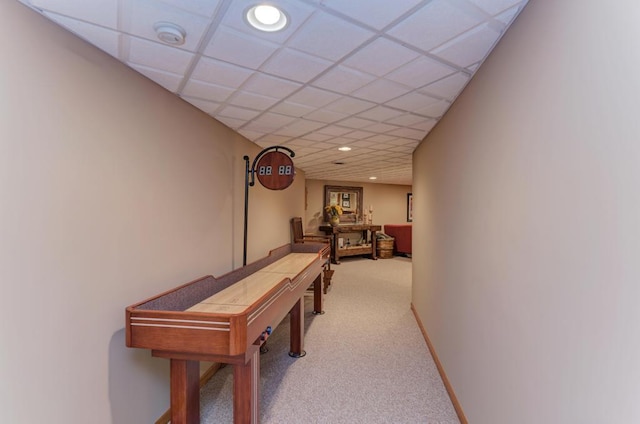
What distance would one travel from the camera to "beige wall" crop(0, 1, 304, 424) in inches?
47.1

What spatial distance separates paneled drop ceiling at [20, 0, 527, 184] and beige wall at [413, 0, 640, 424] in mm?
239

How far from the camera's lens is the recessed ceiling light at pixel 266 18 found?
1192mm

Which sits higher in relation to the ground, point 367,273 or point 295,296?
point 295,296

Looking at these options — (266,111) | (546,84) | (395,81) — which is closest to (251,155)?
(266,111)

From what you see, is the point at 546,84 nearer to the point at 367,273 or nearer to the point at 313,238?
the point at 313,238

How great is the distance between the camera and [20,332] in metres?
1.21

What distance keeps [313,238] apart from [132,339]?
453cm

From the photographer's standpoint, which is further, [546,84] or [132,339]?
[132,339]

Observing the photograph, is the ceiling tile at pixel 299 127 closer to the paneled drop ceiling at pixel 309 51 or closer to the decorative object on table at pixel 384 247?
the paneled drop ceiling at pixel 309 51

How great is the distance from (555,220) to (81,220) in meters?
2.03

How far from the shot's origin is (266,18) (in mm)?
1247

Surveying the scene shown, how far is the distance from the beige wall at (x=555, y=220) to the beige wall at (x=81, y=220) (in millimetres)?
1997

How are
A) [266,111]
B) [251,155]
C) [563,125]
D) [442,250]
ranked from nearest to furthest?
[563,125] < [266,111] < [442,250] < [251,155]

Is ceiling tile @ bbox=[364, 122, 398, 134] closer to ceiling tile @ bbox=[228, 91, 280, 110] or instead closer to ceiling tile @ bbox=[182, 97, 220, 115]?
ceiling tile @ bbox=[228, 91, 280, 110]
